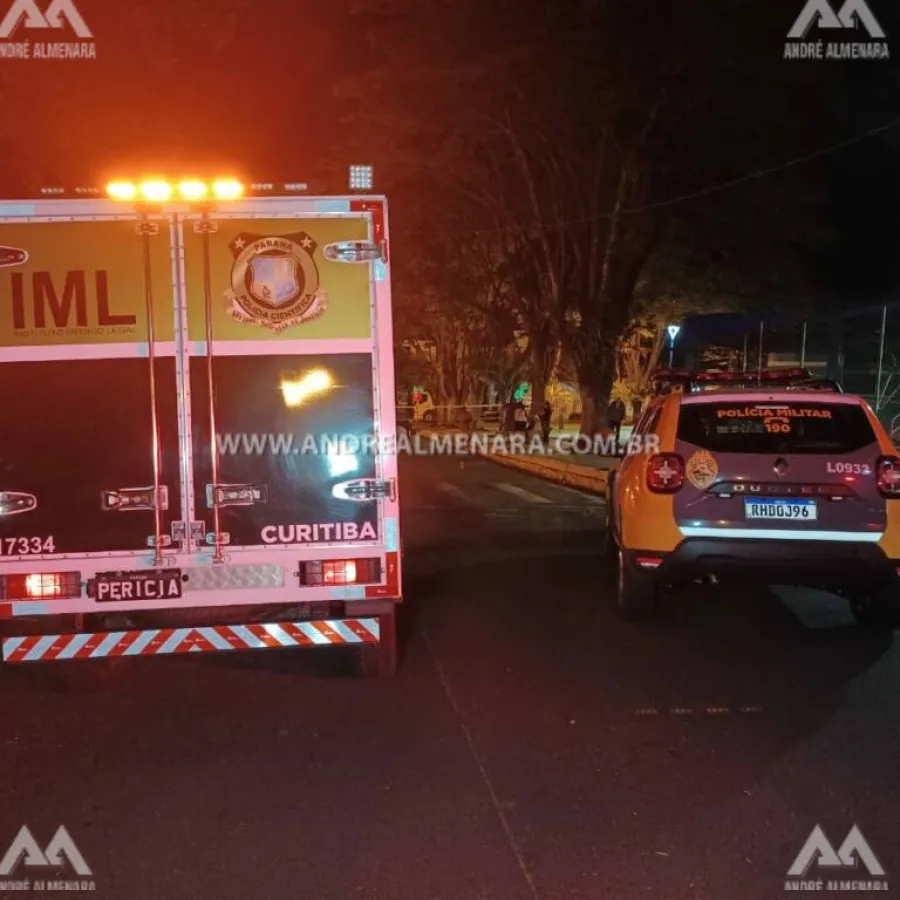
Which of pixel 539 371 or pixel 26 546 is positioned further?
pixel 539 371

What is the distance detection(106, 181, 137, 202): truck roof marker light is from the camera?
5227 mm

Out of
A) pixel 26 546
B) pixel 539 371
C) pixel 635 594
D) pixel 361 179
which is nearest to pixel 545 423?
pixel 539 371

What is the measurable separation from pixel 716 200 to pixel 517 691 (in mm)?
20926

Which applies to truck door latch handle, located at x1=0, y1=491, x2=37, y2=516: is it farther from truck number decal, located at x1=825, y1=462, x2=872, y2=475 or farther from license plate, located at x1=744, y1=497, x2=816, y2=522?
truck number decal, located at x1=825, y1=462, x2=872, y2=475

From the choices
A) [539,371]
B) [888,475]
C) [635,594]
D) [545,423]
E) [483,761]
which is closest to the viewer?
[483,761]

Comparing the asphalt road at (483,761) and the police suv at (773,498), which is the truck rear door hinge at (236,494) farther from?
the police suv at (773,498)

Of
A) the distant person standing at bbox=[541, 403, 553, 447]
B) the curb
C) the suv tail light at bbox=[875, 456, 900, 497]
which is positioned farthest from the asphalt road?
the distant person standing at bbox=[541, 403, 553, 447]

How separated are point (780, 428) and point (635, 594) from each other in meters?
1.57

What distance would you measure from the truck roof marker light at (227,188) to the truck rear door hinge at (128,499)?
62.0 inches

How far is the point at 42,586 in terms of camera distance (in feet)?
17.5

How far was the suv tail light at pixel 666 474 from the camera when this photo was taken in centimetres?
683

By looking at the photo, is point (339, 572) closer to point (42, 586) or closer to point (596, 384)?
point (42, 586)

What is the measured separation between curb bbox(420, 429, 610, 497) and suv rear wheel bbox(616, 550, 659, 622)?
8.55 meters

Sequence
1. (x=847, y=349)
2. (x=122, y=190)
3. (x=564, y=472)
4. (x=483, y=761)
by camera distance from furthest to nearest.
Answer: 1. (x=564, y=472)
2. (x=847, y=349)
3. (x=122, y=190)
4. (x=483, y=761)
